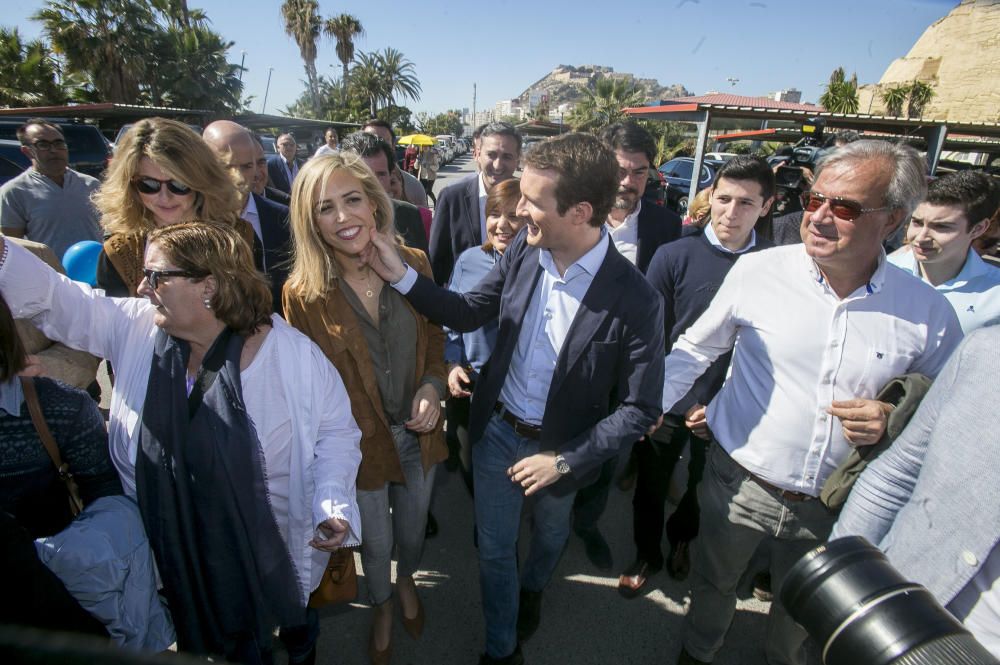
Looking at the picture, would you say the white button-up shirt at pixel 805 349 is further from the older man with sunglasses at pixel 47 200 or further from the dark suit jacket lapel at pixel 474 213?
the older man with sunglasses at pixel 47 200

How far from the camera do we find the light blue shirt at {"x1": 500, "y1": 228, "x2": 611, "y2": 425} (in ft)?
6.16

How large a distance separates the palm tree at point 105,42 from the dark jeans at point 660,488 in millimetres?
29272

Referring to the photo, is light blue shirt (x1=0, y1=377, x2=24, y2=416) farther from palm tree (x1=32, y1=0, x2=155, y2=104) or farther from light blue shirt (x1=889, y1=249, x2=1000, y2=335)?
palm tree (x1=32, y1=0, x2=155, y2=104)

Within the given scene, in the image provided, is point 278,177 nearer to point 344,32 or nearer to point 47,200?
point 47,200

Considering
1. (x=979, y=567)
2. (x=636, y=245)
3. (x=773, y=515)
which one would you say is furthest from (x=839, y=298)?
(x=636, y=245)

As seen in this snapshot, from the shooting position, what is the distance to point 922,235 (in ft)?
8.08

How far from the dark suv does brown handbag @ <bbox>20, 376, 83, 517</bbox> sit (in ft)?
32.8

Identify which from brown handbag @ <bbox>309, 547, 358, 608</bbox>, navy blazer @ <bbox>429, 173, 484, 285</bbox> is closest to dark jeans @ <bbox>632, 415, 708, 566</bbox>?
brown handbag @ <bbox>309, 547, 358, 608</bbox>

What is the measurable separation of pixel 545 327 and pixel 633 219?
161cm

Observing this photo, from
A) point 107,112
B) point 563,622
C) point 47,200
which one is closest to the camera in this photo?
point 563,622

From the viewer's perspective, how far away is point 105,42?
22.0 metres

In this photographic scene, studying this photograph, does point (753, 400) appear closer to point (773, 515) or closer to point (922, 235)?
point (773, 515)

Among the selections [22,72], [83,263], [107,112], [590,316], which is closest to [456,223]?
[590,316]

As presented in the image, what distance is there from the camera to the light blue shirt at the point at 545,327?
1.88m
